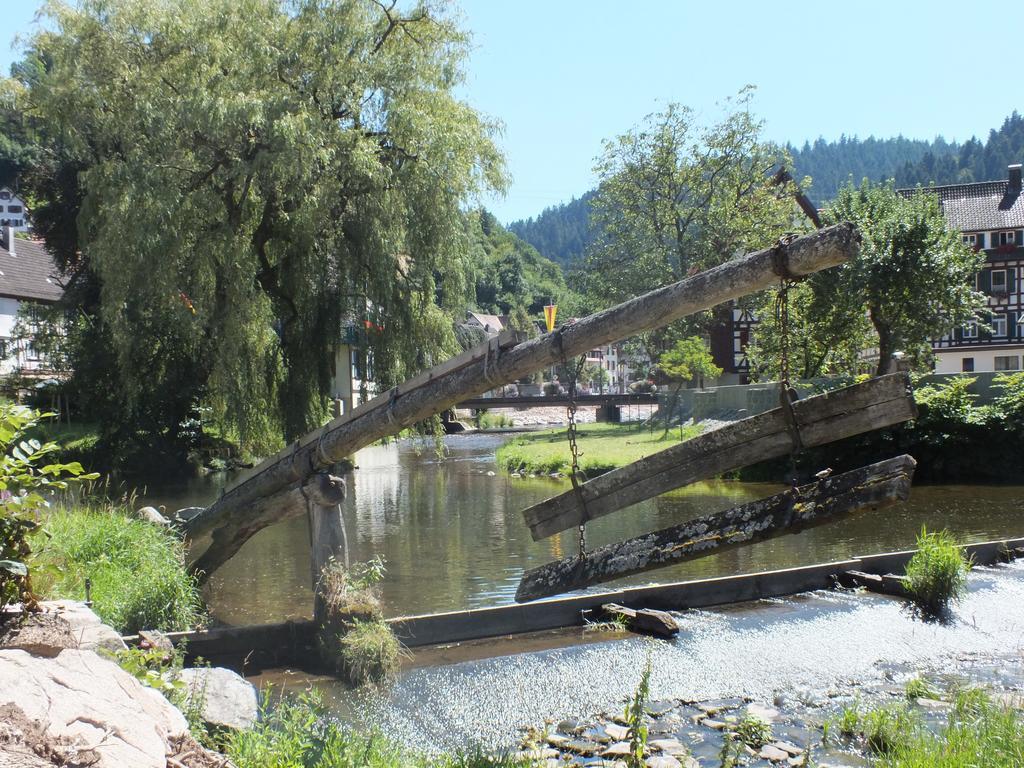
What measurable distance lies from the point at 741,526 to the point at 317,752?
9.69ft

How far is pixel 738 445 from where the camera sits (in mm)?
6352

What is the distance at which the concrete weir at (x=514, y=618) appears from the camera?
795 centimetres

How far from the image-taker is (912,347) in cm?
2988

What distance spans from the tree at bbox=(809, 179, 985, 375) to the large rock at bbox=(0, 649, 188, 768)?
1057 inches

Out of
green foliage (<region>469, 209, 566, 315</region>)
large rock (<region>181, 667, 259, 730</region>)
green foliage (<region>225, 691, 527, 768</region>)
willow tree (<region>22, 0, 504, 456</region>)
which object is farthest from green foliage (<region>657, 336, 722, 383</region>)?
green foliage (<region>469, 209, 566, 315</region>)

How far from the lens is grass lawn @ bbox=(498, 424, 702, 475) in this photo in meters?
Answer: 26.2

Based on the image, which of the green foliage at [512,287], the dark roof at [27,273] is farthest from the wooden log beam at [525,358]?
the green foliage at [512,287]

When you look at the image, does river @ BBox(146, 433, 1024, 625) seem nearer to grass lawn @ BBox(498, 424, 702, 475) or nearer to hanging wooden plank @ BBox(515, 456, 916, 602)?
grass lawn @ BBox(498, 424, 702, 475)

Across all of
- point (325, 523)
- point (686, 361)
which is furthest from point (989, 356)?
point (325, 523)

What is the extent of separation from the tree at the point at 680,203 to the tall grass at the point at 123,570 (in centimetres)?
3524

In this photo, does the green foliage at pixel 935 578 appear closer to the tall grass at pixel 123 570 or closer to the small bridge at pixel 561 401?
the tall grass at pixel 123 570

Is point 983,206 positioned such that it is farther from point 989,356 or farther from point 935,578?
point 935,578

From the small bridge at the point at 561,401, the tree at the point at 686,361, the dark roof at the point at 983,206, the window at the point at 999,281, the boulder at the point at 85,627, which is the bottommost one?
the boulder at the point at 85,627

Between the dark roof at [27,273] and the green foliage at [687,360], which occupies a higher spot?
the dark roof at [27,273]
